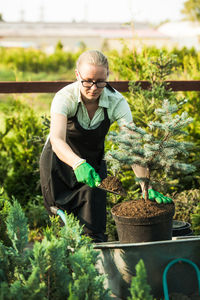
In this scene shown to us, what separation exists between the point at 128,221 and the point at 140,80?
214 centimetres

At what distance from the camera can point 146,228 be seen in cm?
237

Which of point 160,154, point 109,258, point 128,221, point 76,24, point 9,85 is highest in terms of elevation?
point 76,24

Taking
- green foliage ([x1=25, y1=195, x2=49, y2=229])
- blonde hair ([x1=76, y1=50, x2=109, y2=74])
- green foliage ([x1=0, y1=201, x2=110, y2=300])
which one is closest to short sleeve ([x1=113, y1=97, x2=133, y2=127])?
blonde hair ([x1=76, y1=50, x2=109, y2=74])

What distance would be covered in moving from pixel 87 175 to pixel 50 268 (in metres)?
0.65

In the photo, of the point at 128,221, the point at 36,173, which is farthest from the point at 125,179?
the point at 128,221

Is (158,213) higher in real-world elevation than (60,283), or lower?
higher

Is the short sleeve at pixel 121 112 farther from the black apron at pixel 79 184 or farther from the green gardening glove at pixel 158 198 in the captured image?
the green gardening glove at pixel 158 198

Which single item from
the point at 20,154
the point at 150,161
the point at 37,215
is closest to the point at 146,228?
the point at 150,161

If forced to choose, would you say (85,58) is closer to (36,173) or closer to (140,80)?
(140,80)

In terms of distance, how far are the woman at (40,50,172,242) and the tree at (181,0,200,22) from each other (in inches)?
1431

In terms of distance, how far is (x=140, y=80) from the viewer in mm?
4211

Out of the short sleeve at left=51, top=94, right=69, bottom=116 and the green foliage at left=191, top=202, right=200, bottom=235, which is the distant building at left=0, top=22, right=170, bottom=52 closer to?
the green foliage at left=191, top=202, right=200, bottom=235

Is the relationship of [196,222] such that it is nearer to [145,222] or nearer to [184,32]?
[145,222]

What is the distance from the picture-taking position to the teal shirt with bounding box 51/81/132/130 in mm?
2729
